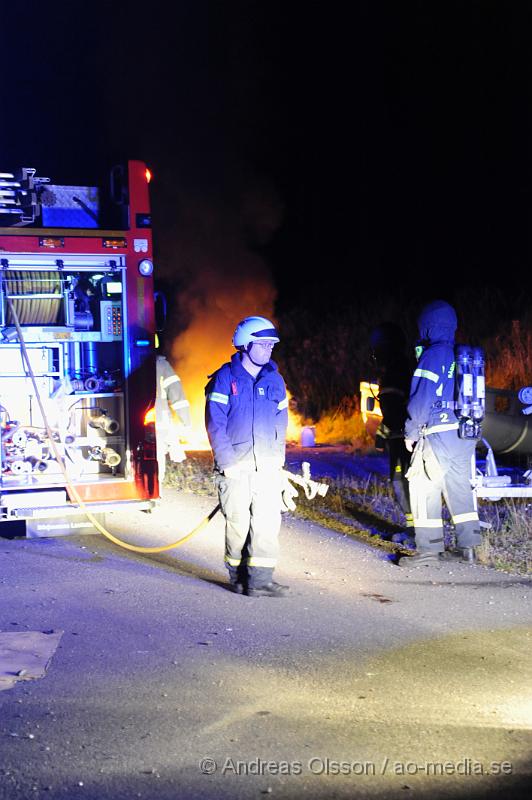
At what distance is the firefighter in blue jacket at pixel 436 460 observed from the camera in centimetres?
852

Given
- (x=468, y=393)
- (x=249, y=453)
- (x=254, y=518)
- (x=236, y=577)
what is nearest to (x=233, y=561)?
(x=236, y=577)

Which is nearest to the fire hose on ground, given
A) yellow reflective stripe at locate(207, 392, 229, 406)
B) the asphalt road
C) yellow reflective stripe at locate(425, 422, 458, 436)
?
the asphalt road

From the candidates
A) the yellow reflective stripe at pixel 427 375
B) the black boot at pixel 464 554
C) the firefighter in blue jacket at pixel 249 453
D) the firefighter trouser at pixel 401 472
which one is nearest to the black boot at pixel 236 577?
the firefighter in blue jacket at pixel 249 453

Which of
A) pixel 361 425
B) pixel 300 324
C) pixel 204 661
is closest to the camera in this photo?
pixel 204 661

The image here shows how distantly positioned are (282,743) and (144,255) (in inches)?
216

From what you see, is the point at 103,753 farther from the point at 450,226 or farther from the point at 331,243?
the point at 331,243

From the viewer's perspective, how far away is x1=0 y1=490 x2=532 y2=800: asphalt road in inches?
175

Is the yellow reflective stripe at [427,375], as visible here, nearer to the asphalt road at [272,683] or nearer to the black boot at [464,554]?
the black boot at [464,554]

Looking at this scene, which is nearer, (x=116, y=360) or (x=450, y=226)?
(x=116, y=360)

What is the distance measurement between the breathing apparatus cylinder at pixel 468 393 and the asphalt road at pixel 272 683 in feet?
3.50

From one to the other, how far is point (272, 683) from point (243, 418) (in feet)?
7.86

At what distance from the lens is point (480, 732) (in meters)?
4.88

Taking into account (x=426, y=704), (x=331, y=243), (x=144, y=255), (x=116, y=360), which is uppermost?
(x=331, y=243)

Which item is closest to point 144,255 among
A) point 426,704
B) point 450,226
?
point 426,704
